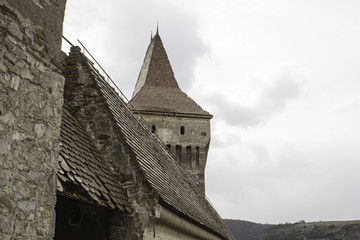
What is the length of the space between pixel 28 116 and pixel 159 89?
72.5ft

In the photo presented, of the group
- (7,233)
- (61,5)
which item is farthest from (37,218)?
(61,5)

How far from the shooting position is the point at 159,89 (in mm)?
25578

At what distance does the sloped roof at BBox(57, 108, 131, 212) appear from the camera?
517 cm

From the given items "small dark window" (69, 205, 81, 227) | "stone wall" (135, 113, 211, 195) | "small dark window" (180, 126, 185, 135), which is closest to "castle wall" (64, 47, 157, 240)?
"small dark window" (69, 205, 81, 227)

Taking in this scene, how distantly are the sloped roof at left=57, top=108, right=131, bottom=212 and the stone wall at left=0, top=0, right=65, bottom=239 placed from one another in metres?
0.90

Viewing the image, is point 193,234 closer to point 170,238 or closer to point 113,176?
point 170,238

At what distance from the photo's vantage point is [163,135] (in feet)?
77.0

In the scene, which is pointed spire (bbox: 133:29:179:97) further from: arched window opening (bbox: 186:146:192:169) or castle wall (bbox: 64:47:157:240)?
castle wall (bbox: 64:47:157:240)

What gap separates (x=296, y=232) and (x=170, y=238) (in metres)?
77.3

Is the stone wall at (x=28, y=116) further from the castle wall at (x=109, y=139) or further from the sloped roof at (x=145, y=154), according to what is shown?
the sloped roof at (x=145, y=154)

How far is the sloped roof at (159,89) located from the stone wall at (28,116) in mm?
19348

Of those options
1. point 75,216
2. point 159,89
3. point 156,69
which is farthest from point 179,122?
point 75,216

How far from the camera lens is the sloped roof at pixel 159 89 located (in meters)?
24.1

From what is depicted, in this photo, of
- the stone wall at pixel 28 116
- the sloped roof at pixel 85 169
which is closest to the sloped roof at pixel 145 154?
the sloped roof at pixel 85 169
